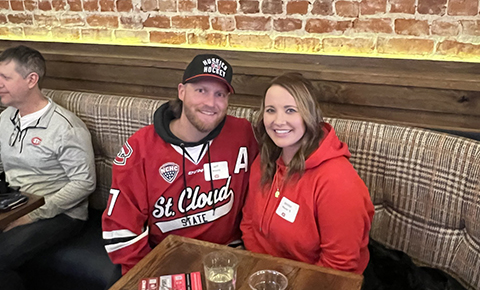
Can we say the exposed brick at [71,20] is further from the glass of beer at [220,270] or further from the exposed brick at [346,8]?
the glass of beer at [220,270]

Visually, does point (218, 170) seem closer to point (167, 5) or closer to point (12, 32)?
point (167, 5)

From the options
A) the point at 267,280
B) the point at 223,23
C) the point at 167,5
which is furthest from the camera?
the point at 167,5

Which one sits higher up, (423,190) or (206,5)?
(206,5)

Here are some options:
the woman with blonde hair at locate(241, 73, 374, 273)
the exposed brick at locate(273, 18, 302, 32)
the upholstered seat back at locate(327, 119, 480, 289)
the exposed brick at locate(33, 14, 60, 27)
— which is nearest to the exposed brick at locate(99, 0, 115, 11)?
the exposed brick at locate(33, 14, 60, 27)

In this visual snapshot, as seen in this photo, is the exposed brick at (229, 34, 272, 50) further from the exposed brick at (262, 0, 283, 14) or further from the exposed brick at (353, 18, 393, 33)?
the exposed brick at (353, 18, 393, 33)

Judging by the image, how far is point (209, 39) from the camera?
2279mm

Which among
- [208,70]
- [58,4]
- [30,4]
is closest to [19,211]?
[208,70]

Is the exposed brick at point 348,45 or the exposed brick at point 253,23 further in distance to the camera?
the exposed brick at point 253,23

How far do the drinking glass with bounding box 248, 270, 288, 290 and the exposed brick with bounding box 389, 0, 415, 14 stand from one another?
1.25 metres

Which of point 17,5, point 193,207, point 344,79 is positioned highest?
point 17,5

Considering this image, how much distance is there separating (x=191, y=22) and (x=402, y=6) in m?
1.04

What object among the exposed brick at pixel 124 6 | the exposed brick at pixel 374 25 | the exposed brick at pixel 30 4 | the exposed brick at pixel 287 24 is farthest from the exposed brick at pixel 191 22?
the exposed brick at pixel 30 4

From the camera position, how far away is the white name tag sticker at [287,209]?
1475mm

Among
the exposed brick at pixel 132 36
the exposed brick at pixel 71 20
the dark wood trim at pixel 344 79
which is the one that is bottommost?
the dark wood trim at pixel 344 79
